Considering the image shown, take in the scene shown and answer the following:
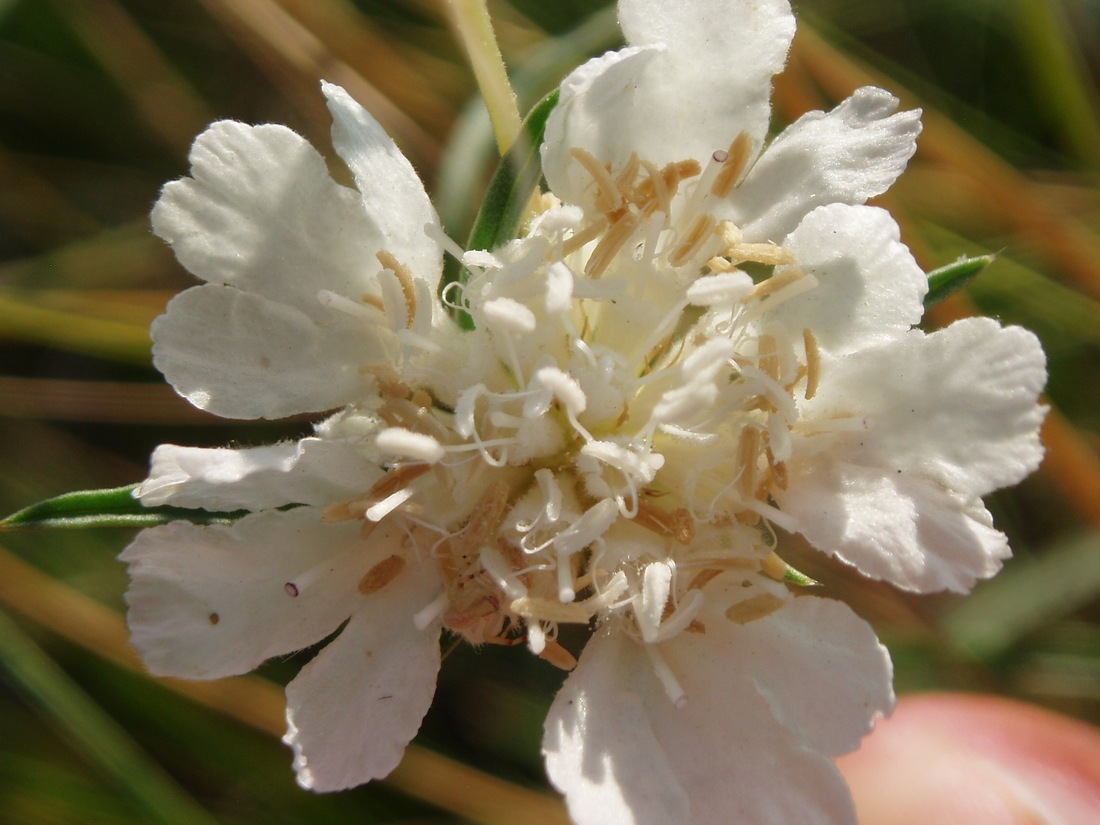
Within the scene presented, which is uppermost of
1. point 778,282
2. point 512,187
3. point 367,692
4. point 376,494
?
point 512,187

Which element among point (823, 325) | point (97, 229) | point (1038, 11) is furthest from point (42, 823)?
point (1038, 11)

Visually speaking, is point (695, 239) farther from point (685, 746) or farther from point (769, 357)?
point (685, 746)

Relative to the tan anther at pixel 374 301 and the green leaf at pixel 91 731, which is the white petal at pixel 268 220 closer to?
the tan anther at pixel 374 301

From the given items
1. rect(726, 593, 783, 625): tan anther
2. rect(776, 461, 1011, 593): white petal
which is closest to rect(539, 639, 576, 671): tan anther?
rect(726, 593, 783, 625): tan anther

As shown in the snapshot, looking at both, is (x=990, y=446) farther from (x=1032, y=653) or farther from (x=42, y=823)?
(x=42, y=823)

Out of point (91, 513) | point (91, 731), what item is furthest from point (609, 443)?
point (91, 731)

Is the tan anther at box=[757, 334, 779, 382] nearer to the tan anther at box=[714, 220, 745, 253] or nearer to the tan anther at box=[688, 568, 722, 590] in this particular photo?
the tan anther at box=[714, 220, 745, 253]
